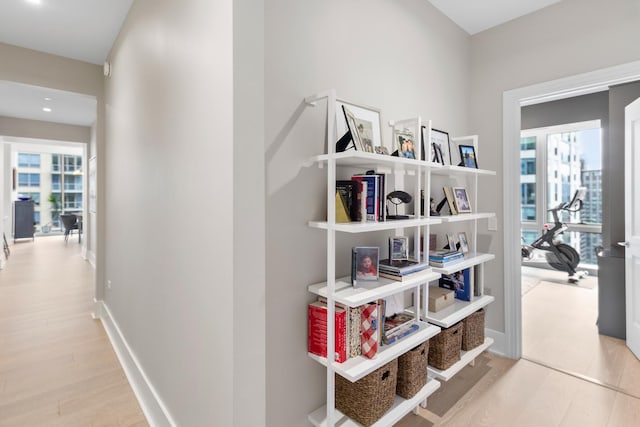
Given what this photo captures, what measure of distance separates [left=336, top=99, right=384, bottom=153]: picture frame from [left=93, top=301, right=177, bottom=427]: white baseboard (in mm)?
1675

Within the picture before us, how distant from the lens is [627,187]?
2574 mm

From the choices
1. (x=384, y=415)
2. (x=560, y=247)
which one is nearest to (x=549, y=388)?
(x=384, y=415)

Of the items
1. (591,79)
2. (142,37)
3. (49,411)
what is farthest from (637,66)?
(49,411)

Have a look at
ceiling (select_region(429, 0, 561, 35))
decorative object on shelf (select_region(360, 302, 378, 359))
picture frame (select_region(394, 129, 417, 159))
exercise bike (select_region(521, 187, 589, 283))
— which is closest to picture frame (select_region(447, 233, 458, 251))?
picture frame (select_region(394, 129, 417, 159))

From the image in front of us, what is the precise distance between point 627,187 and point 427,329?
2209 millimetres

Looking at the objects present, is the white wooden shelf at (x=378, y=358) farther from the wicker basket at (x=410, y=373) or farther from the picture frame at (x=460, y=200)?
the picture frame at (x=460, y=200)

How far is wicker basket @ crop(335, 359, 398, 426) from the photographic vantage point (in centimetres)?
152

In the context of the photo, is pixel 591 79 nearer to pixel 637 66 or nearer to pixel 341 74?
pixel 637 66

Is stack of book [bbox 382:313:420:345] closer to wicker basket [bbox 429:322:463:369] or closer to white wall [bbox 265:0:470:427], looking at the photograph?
wicker basket [bbox 429:322:463:369]

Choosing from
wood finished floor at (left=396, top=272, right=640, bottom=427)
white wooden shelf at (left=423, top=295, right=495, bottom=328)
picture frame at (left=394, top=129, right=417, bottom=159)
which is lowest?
wood finished floor at (left=396, top=272, right=640, bottom=427)

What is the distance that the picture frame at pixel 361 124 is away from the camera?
62.6 inches

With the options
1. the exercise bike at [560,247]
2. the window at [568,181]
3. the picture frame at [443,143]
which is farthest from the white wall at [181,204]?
the window at [568,181]

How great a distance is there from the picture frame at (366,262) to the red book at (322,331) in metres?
0.22

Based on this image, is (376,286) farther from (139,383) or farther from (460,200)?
(139,383)
